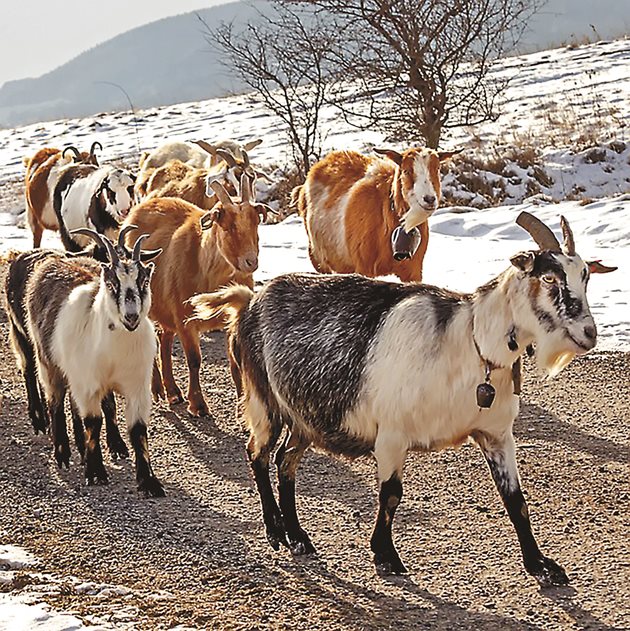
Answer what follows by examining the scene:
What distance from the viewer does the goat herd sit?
5.11m

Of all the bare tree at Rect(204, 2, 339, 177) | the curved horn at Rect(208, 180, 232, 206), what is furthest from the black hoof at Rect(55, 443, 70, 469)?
the bare tree at Rect(204, 2, 339, 177)

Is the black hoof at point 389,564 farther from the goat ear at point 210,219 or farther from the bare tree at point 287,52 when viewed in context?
the bare tree at point 287,52

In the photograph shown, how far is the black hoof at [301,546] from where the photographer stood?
5.63 m

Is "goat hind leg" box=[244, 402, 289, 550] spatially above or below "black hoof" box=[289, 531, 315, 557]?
above

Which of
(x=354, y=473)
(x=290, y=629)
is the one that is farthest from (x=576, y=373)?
(x=290, y=629)

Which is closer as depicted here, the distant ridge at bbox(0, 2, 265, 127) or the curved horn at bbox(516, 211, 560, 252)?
the curved horn at bbox(516, 211, 560, 252)

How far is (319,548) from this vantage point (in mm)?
5734

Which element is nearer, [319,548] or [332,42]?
[319,548]

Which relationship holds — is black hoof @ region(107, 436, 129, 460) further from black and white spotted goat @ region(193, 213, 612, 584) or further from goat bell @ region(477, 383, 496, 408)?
goat bell @ region(477, 383, 496, 408)

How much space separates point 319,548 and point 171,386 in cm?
307

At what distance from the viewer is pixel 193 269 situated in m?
8.48

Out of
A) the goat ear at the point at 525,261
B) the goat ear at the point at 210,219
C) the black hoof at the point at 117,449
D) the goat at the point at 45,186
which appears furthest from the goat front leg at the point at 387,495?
the goat at the point at 45,186

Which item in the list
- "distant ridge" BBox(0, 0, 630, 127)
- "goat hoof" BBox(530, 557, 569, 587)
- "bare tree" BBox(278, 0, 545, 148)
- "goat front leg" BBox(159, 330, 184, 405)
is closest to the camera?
"goat hoof" BBox(530, 557, 569, 587)

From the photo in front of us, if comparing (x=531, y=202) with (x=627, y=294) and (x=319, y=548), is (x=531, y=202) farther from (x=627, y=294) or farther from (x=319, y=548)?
(x=319, y=548)
